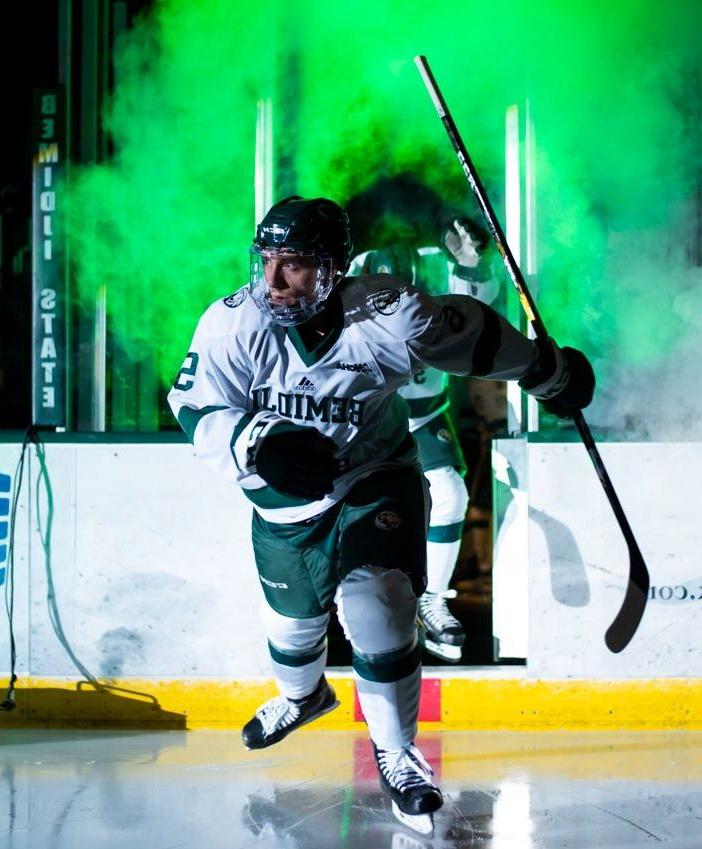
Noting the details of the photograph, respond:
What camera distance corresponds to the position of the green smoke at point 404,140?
417 centimetres

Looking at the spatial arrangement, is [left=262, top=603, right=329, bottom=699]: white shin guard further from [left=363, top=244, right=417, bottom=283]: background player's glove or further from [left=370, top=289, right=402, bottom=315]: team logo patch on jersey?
[left=363, top=244, right=417, bottom=283]: background player's glove

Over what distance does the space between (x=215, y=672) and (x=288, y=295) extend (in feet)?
5.27

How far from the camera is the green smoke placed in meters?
4.17

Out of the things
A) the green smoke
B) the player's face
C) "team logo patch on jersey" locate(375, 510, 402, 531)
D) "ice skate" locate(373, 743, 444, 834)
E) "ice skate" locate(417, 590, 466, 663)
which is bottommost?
"ice skate" locate(373, 743, 444, 834)

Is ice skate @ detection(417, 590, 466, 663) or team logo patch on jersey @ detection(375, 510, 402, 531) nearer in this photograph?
team logo patch on jersey @ detection(375, 510, 402, 531)

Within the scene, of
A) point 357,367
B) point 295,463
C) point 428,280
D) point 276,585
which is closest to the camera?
point 295,463

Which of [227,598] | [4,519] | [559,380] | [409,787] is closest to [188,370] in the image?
[559,380]

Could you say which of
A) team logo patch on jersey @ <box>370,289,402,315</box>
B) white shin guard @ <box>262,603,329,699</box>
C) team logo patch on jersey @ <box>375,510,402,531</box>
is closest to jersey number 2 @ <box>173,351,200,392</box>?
team logo patch on jersey @ <box>370,289,402,315</box>

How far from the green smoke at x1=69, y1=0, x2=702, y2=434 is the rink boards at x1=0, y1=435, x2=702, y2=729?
0.35 metres

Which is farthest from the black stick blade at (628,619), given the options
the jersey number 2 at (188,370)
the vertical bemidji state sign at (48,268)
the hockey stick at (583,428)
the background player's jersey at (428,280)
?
the vertical bemidji state sign at (48,268)

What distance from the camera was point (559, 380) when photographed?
129 inches

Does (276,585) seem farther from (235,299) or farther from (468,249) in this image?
(468,249)

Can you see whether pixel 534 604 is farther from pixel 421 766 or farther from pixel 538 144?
pixel 538 144

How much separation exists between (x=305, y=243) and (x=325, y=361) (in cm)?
27
